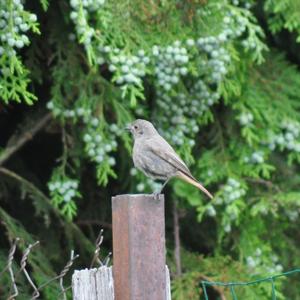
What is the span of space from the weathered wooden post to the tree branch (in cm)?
241

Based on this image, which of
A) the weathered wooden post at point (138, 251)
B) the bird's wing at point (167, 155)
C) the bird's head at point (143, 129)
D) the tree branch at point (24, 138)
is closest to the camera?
the weathered wooden post at point (138, 251)

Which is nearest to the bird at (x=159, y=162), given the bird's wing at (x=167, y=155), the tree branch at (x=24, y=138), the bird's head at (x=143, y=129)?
the bird's wing at (x=167, y=155)

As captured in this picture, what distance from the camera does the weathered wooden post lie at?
2.63 metres

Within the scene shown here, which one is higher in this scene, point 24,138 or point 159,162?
point 24,138

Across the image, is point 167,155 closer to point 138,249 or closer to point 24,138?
point 24,138

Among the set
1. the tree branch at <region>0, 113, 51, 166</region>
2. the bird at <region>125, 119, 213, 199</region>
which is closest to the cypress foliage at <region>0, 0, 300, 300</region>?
the tree branch at <region>0, 113, 51, 166</region>

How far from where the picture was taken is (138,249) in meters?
2.64

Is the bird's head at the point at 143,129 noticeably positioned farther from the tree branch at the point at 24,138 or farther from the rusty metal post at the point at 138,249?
the rusty metal post at the point at 138,249

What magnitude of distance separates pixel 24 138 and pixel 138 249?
255 centimetres

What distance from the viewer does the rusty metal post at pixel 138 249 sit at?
264 centimetres

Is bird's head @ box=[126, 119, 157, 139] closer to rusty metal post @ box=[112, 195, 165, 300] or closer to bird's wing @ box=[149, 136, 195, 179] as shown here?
bird's wing @ box=[149, 136, 195, 179]

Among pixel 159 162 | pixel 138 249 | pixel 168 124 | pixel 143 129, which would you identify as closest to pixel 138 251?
pixel 138 249

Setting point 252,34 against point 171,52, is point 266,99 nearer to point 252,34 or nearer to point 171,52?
point 252,34

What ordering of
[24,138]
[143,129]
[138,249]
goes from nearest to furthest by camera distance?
[138,249] → [143,129] → [24,138]
